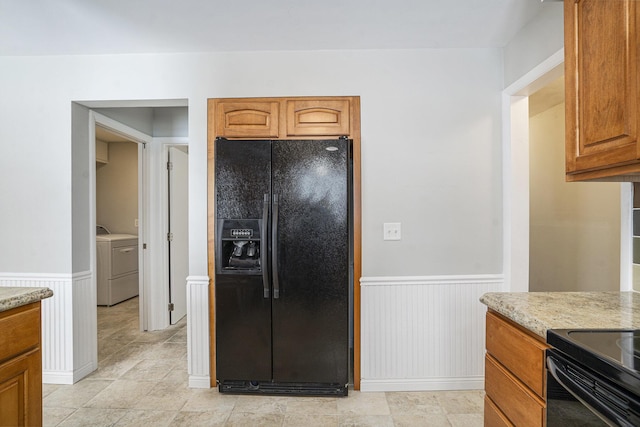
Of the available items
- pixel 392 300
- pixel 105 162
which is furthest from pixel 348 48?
pixel 105 162

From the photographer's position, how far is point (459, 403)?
2266mm

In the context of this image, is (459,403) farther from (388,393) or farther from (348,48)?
(348,48)

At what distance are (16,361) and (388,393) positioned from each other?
6.84ft

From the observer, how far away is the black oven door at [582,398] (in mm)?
831

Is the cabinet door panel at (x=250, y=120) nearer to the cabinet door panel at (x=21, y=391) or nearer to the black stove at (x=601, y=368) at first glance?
the cabinet door panel at (x=21, y=391)

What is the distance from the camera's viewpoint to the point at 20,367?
1.33m

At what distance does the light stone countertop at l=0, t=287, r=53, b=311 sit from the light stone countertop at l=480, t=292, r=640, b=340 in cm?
189

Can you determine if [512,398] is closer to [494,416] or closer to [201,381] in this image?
[494,416]

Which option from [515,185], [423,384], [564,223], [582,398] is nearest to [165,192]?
[423,384]

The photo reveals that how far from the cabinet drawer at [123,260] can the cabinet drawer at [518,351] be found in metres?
4.80

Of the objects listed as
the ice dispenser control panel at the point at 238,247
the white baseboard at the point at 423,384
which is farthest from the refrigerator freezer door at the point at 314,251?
the white baseboard at the point at 423,384

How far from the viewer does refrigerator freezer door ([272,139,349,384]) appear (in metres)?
2.25

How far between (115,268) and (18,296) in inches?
150

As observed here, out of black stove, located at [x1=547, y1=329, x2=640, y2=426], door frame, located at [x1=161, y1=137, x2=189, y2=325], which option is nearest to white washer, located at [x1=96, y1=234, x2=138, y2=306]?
door frame, located at [x1=161, y1=137, x2=189, y2=325]
